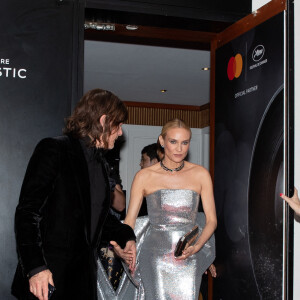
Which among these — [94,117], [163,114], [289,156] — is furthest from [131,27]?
[163,114]

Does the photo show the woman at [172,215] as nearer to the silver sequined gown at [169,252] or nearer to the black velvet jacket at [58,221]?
the silver sequined gown at [169,252]

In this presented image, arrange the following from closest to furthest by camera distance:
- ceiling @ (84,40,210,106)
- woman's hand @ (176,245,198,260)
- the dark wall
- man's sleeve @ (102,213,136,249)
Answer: man's sleeve @ (102,213,136,249) < the dark wall < woman's hand @ (176,245,198,260) < ceiling @ (84,40,210,106)

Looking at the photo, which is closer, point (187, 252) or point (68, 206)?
point (68, 206)

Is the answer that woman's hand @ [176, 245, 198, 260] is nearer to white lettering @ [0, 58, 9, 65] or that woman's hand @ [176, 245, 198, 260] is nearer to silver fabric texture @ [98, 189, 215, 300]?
silver fabric texture @ [98, 189, 215, 300]

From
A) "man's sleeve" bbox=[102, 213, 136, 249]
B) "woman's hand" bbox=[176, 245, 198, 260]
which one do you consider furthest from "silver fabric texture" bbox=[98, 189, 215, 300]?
"man's sleeve" bbox=[102, 213, 136, 249]

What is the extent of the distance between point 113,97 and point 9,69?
1.31m

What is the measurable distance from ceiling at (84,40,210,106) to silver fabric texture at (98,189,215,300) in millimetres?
2825

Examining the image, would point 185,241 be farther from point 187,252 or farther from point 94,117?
point 94,117

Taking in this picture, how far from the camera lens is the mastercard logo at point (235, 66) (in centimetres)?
388

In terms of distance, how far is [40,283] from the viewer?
2.15 m

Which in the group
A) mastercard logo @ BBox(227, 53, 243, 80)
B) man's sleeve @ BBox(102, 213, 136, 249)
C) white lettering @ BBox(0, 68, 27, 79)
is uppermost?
mastercard logo @ BBox(227, 53, 243, 80)

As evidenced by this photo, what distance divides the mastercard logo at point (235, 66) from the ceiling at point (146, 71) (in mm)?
2324

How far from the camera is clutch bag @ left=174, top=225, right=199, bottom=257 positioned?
3.53m

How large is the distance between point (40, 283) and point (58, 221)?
28 centimetres
